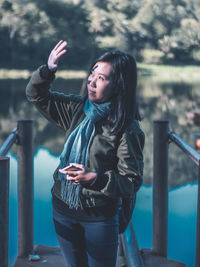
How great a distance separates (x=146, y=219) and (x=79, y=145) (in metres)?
6.66

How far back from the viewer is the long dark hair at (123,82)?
1062 millimetres

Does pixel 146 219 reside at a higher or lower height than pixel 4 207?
lower

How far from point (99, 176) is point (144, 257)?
1.11 m

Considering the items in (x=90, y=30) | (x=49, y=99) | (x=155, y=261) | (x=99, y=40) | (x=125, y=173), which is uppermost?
(x=90, y=30)

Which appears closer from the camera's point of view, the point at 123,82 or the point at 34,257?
the point at 123,82

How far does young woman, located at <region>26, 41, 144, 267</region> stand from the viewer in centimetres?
103

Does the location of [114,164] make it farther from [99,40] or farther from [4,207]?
[99,40]

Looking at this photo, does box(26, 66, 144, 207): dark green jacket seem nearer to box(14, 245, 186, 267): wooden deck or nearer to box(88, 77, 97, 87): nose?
box(88, 77, 97, 87): nose

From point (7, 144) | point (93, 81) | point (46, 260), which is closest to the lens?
point (93, 81)

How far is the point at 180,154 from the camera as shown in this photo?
40.7ft

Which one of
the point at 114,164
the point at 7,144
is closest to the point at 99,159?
the point at 114,164

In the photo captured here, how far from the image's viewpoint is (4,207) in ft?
4.53

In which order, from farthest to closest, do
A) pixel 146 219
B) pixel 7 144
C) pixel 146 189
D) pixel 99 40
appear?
pixel 99 40, pixel 146 189, pixel 146 219, pixel 7 144

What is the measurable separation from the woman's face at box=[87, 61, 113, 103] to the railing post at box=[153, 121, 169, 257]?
2.64 feet
